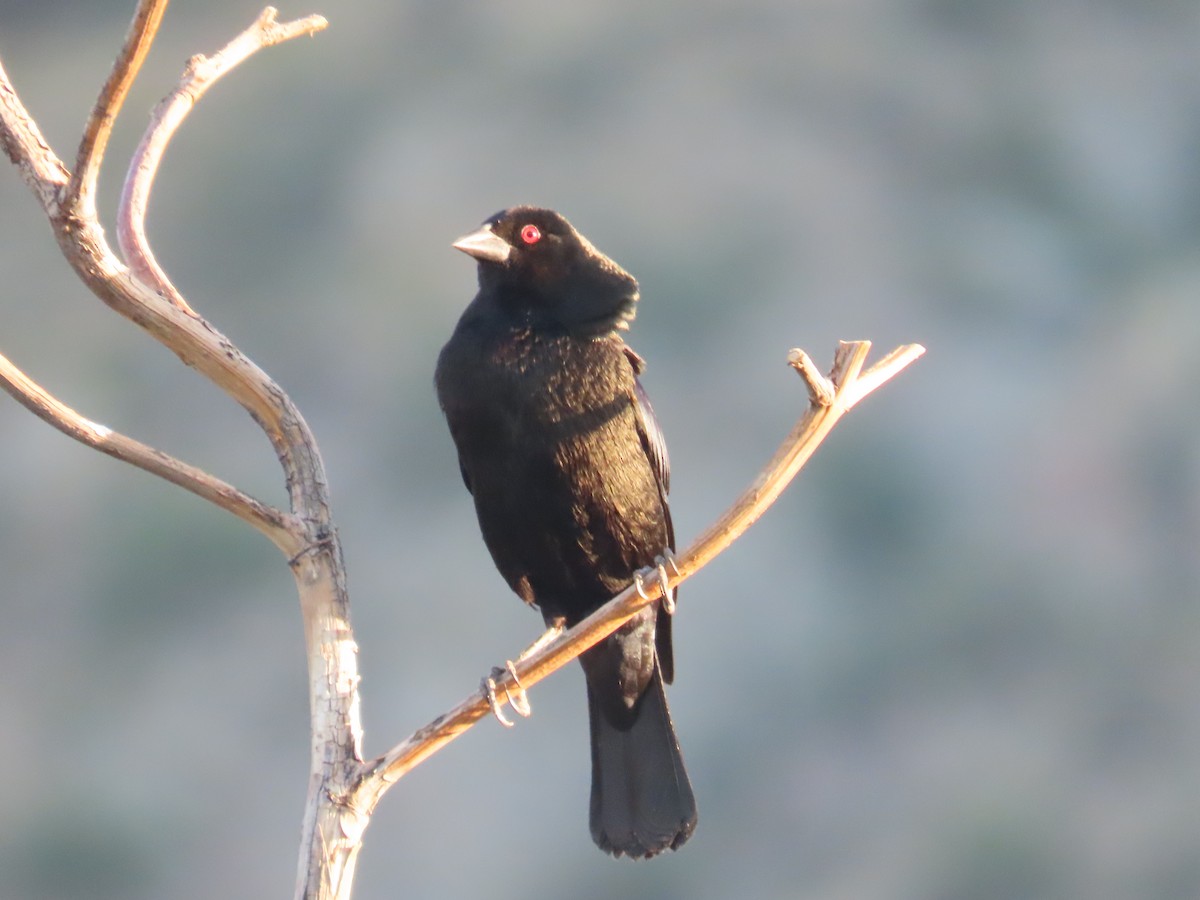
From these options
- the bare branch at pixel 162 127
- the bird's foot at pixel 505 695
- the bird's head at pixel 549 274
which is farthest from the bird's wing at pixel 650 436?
the bare branch at pixel 162 127

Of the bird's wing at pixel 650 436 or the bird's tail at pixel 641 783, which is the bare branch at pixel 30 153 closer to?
the bird's wing at pixel 650 436

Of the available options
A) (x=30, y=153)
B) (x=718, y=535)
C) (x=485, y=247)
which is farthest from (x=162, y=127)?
(x=718, y=535)

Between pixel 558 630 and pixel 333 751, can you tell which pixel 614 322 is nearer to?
pixel 558 630

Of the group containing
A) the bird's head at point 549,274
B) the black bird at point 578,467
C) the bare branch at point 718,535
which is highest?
the bird's head at point 549,274

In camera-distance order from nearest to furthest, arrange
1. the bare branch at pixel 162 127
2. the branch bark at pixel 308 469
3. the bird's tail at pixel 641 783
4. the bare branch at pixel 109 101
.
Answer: the bare branch at pixel 109 101 → the branch bark at pixel 308 469 → the bare branch at pixel 162 127 → the bird's tail at pixel 641 783

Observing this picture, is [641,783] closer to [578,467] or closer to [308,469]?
[578,467]

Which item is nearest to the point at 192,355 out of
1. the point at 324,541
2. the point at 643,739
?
the point at 324,541

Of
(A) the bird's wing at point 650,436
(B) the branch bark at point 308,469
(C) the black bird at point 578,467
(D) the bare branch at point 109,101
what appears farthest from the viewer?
(A) the bird's wing at point 650,436

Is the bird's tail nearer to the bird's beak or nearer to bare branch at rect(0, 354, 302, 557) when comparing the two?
the bird's beak
